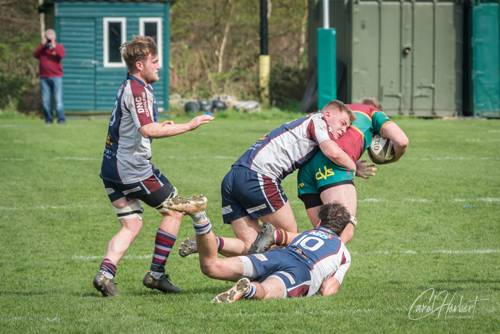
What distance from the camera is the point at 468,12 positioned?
69.1 feet

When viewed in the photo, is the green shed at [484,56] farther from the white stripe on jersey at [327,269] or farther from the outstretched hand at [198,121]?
the outstretched hand at [198,121]

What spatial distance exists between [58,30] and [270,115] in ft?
24.7

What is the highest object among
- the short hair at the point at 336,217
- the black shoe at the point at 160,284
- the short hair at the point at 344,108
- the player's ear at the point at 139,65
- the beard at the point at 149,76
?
the player's ear at the point at 139,65

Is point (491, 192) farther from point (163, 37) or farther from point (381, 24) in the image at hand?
point (163, 37)

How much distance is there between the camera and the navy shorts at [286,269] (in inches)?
195

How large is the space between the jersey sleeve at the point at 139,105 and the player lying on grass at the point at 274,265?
0.65m

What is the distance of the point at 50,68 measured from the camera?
59.4 feet

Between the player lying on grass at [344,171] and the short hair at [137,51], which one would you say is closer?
the short hair at [137,51]

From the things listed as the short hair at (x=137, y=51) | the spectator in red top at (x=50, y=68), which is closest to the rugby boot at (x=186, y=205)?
the short hair at (x=137, y=51)

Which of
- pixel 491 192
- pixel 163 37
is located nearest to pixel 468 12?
pixel 163 37

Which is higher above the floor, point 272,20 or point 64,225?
point 272,20

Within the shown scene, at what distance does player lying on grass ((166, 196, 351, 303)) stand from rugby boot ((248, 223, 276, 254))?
19 cm

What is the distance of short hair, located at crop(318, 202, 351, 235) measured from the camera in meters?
5.43

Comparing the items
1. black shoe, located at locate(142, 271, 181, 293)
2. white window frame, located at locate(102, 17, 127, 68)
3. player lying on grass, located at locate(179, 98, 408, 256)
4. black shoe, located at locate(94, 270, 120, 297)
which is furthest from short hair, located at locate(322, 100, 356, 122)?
white window frame, located at locate(102, 17, 127, 68)
